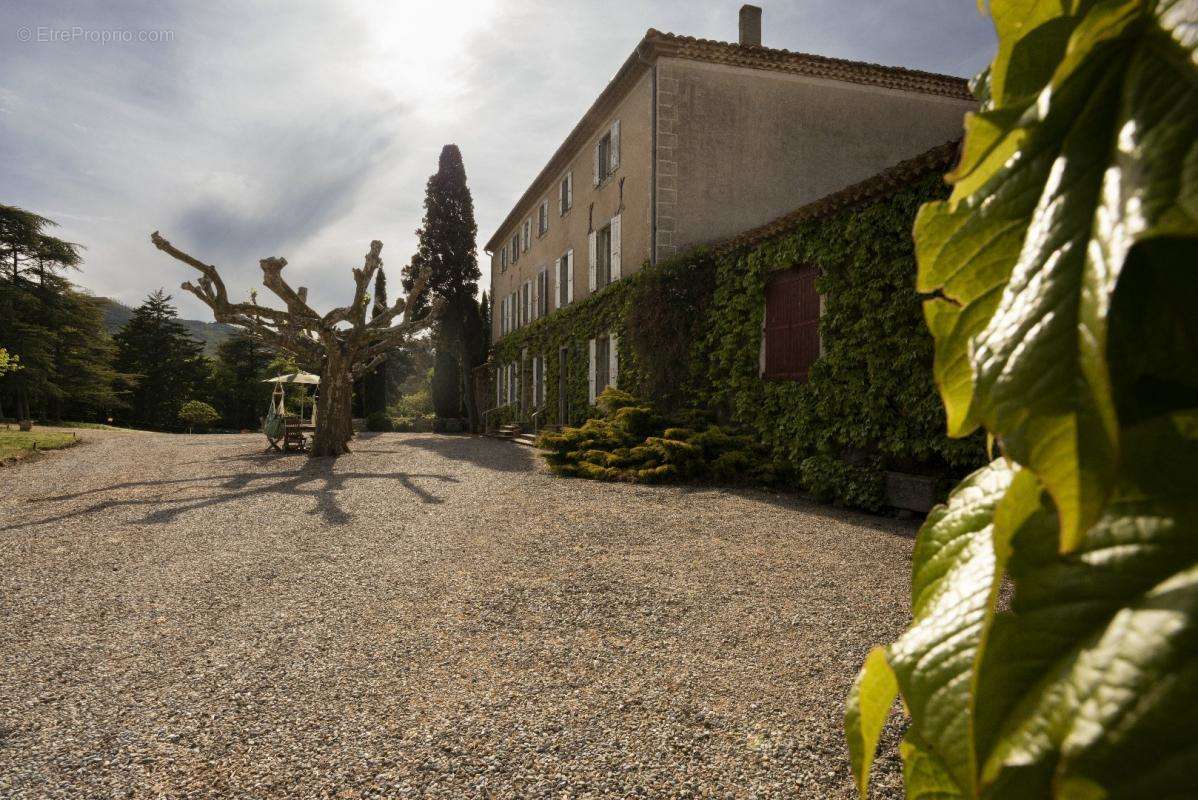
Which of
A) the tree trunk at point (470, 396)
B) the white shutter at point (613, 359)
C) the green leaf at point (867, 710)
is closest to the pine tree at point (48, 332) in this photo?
the tree trunk at point (470, 396)

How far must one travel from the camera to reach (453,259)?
29406 millimetres

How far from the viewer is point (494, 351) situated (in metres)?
→ 26.9

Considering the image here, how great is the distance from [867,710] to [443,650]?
3.40 metres

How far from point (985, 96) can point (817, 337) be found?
8429 mm

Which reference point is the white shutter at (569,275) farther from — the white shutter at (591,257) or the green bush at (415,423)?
the green bush at (415,423)

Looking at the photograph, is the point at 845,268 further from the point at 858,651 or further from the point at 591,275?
the point at 591,275

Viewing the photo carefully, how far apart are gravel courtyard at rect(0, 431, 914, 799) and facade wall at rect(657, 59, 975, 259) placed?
8.33 meters

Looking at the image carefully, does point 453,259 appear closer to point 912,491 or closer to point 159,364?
point 159,364

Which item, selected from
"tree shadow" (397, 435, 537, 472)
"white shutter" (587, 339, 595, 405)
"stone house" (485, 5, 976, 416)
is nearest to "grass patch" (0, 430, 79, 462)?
"tree shadow" (397, 435, 537, 472)

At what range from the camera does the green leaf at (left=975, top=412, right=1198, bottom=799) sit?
0.21 m

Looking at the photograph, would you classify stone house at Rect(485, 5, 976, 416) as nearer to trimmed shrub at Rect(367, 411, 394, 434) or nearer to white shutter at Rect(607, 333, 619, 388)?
white shutter at Rect(607, 333, 619, 388)

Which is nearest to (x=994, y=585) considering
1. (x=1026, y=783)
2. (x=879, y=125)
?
(x=1026, y=783)

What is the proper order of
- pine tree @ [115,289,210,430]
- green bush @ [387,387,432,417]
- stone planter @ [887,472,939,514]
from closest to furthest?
stone planter @ [887,472,939,514]
pine tree @ [115,289,210,430]
green bush @ [387,387,432,417]

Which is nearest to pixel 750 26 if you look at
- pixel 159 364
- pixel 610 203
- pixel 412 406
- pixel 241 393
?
pixel 610 203
